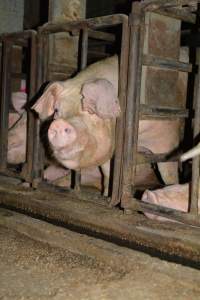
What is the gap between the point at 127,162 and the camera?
4.03 metres

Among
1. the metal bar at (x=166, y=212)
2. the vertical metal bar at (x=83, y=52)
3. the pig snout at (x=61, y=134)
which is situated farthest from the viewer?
the vertical metal bar at (x=83, y=52)

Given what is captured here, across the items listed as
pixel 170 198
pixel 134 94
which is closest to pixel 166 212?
pixel 170 198

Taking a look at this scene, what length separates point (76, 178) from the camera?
4.61m

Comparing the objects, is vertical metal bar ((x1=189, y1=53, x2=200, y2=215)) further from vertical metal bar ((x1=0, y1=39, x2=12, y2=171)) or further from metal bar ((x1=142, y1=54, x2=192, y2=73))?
vertical metal bar ((x1=0, y1=39, x2=12, y2=171))

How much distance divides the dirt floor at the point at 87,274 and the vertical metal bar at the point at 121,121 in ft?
2.77

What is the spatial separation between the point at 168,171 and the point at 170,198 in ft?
3.98

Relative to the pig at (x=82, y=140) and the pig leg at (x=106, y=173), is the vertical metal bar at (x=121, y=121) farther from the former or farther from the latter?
the pig leg at (x=106, y=173)

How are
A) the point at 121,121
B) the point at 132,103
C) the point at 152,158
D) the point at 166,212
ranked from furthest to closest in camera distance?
the point at 152,158, the point at 121,121, the point at 132,103, the point at 166,212

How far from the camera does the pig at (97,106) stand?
4.02 meters

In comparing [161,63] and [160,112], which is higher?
[161,63]

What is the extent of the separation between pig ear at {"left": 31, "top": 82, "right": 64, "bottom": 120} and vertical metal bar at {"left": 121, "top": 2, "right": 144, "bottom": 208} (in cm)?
72

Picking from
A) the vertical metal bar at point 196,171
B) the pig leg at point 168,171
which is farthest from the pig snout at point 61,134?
the pig leg at point 168,171

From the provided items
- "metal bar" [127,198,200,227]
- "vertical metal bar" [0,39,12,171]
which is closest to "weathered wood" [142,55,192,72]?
"metal bar" [127,198,200,227]

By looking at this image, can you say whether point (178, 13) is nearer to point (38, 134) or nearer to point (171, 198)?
point (171, 198)
